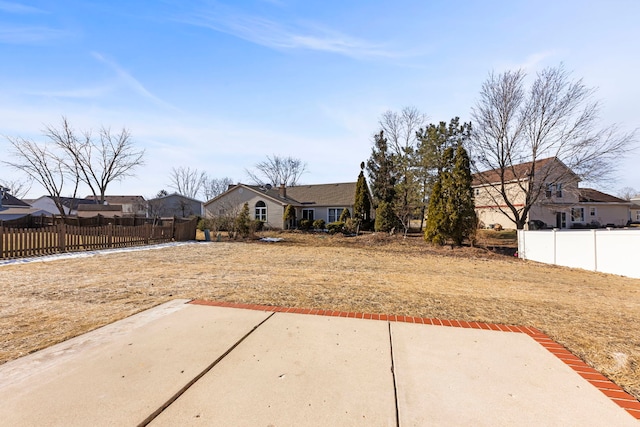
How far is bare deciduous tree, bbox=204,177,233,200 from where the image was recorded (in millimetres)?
61722

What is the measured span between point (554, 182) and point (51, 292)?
2175 cm

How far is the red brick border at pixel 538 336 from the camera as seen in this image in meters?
2.26

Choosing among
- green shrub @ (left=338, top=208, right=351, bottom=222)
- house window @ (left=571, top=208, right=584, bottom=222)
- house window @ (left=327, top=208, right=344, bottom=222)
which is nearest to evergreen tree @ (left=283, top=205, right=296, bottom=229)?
house window @ (left=327, top=208, right=344, bottom=222)

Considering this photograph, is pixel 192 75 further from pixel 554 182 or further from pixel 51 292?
pixel 554 182

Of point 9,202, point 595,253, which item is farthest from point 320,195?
point 9,202

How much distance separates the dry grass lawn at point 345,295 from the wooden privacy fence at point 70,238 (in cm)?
208

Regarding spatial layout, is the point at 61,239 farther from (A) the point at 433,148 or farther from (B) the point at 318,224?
(A) the point at 433,148

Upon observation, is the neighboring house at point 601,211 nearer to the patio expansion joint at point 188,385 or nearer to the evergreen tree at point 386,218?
the evergreen tree at point 386,218

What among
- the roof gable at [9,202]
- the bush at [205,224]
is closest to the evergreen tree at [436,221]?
the bush at [205,224]

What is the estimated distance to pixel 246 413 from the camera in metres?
2.00

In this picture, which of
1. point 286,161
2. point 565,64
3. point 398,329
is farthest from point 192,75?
point 286,161

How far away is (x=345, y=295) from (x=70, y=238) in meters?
12.3

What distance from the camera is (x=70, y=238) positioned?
12.2 meters

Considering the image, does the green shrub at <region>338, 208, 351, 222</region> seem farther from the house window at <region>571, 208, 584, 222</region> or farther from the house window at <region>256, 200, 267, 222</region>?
the house window at <region>571, 208, 584, 222</region>
